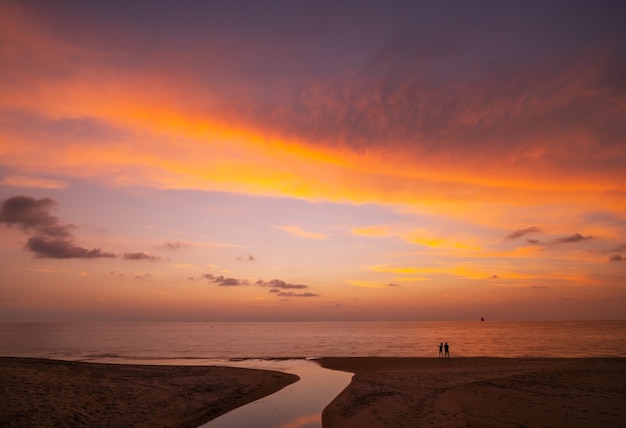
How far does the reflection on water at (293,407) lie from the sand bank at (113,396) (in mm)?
1401

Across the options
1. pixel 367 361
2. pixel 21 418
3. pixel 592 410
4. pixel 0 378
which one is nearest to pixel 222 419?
pixel 21 418

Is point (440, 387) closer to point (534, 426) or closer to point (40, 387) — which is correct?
point (534, 426)

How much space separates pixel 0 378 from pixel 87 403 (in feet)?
23.6

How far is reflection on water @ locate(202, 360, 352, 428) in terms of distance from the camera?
969 inches

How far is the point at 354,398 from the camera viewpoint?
30.4 meters

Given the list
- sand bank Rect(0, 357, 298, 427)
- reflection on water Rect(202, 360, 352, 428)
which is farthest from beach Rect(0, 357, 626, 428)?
reflection on water Rect(202, 360, 352, 428)

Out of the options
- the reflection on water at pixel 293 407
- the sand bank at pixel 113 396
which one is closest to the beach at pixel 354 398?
the sand bank at pixel 113 396

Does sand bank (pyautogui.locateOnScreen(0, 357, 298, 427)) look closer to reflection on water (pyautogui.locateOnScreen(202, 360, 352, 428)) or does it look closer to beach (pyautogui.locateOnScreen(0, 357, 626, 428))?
beach (pyautogui.locateOnScreen(0, 357, 626, 428))

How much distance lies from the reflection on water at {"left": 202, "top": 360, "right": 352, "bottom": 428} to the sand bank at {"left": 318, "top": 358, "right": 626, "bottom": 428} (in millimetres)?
1350

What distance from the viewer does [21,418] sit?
67.4 feet

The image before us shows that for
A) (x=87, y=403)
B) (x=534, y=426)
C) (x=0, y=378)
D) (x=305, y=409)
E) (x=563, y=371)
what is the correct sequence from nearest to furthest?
(x=534, y=426), (x=87, y=403), (x=0, y=378), (x=305, y=409), (x=563, y=371)

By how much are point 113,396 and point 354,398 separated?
58.9 ft

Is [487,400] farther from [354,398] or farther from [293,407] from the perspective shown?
[293,407]

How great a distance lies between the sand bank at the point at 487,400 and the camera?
21509mm
